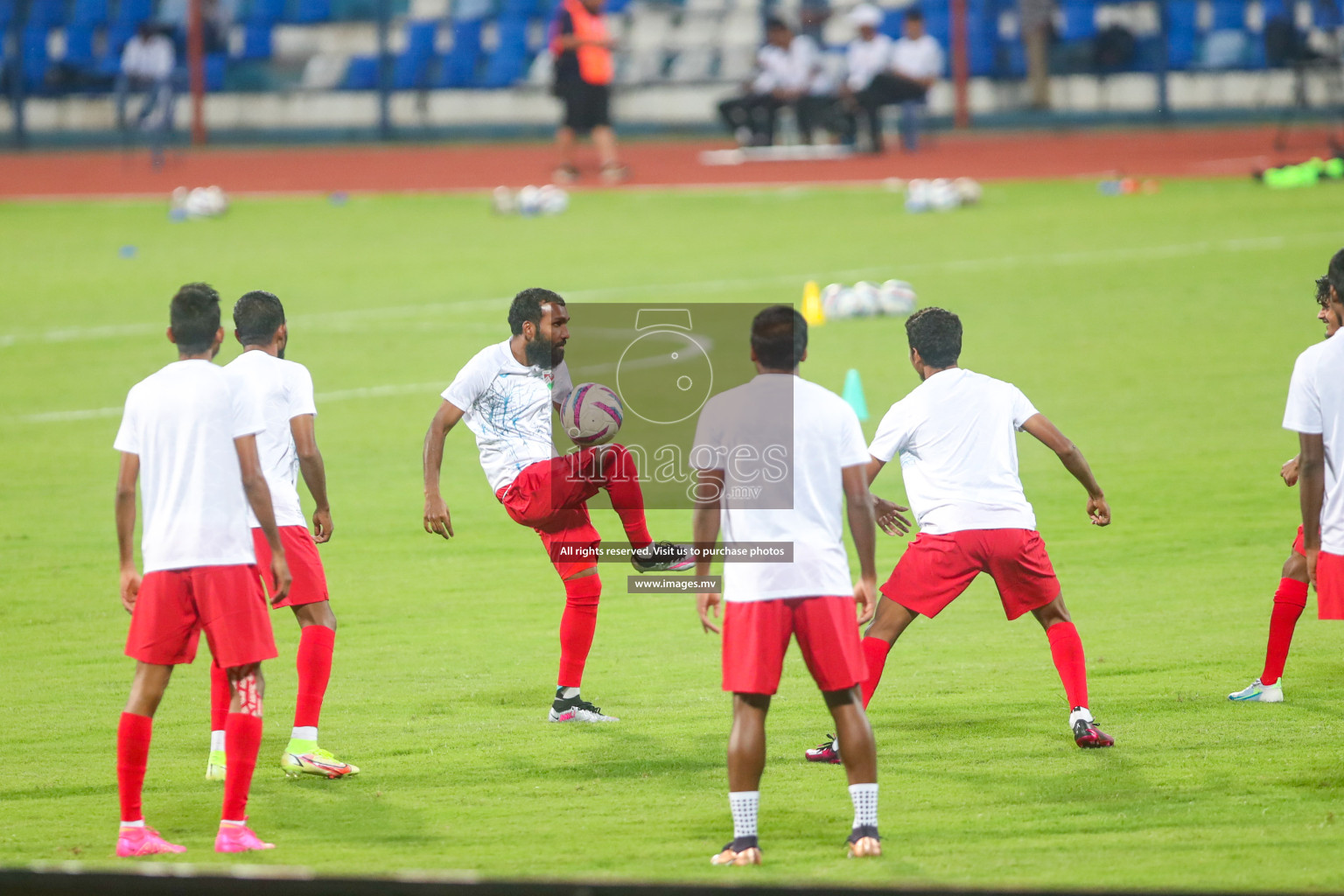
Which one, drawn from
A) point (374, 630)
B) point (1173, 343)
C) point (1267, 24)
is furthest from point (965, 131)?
point (374, 630)

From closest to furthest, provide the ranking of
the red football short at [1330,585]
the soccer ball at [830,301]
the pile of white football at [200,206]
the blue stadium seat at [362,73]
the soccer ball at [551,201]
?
the red football short at [1330,585]
the soccer ball at [830,301]
the soccer ball at [551,201]
the pile of white football at [200,206]
the blue stadium seat at [362,73]

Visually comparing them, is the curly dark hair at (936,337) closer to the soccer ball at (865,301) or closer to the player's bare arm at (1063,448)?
the player's bare arm at (1063,448)

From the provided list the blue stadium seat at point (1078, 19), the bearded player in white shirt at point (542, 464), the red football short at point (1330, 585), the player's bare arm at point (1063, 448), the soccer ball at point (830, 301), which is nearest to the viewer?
the red football short at point (1330, 585)

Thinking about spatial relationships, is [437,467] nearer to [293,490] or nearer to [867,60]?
[293,490]

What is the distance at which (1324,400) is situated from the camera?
7.08 meters

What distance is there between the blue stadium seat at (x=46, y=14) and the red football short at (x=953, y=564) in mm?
39879

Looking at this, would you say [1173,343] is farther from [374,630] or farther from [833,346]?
[374,630]

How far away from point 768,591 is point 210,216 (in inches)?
1019

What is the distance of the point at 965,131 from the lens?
125ft

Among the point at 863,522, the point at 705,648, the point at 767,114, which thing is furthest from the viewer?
the point at 767,114

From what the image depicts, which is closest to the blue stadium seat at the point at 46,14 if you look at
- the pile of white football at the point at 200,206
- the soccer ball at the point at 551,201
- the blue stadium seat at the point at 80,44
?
Answer: the blue stadium seat at the point at 80,44

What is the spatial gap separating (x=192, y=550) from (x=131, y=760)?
790 millimetres

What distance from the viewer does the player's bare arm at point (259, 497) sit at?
6.37 m

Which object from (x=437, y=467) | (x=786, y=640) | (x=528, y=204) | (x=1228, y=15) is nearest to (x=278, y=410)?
(x=437, y=467)
